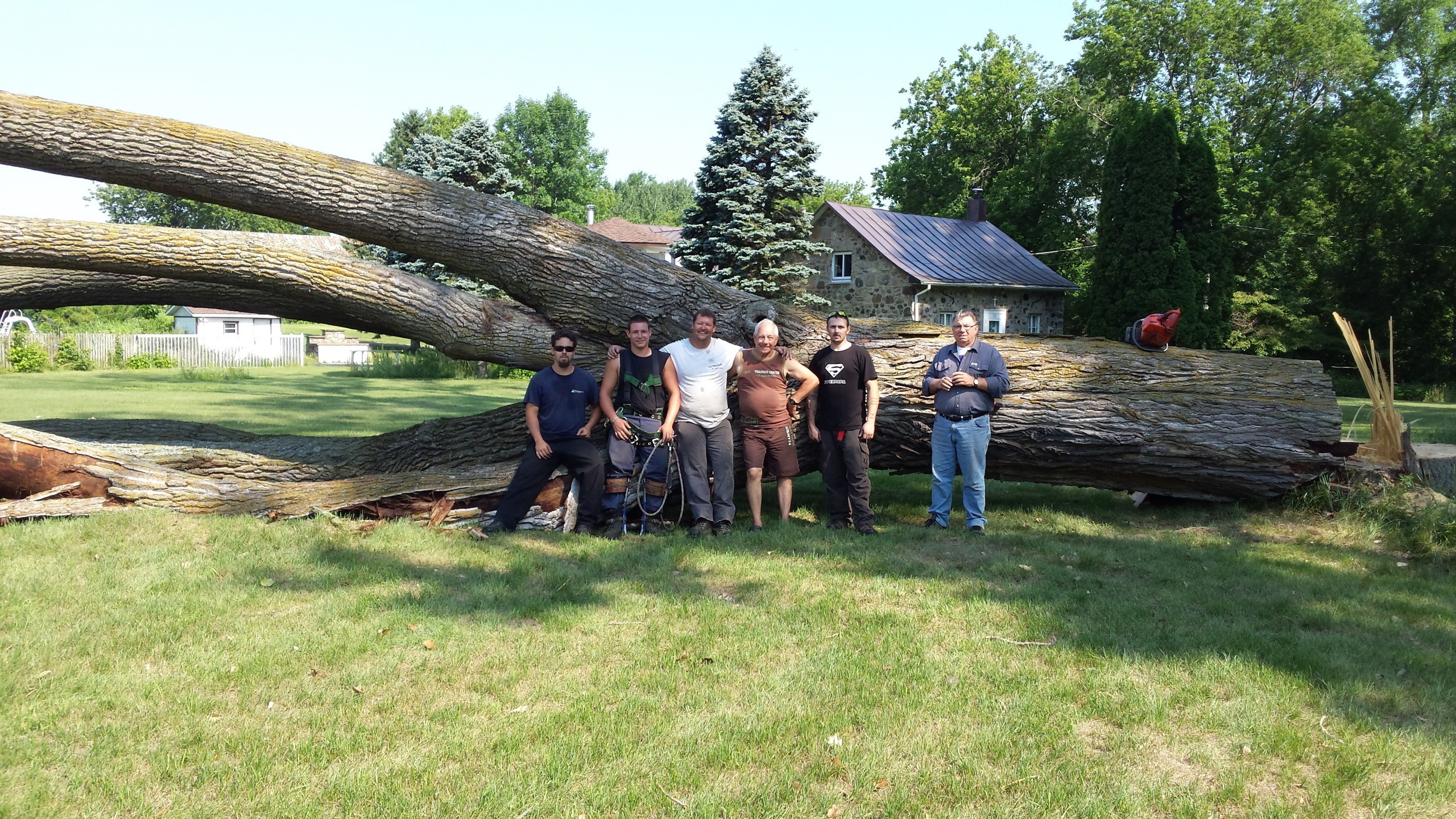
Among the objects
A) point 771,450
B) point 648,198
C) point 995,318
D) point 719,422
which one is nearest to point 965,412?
point 771,450

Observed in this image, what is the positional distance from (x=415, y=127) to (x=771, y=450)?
51.0 meters

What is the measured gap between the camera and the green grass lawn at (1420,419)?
12.1 m

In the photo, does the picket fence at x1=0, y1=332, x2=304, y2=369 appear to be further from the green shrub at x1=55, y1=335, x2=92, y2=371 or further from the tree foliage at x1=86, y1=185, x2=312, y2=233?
the tree foliage at x1=86, y1=185, x2=312, y2=233

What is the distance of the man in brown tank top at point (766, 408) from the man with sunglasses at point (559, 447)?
42.5 inches

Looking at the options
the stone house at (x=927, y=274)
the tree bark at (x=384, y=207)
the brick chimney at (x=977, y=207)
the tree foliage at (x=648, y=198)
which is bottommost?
the tree bark at (x=384, y=207)

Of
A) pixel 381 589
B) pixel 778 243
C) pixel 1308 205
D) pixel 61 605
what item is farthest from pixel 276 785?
pixel 1308 205

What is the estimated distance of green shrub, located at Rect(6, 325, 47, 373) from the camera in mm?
26922

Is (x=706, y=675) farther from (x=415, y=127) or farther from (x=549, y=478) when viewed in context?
(x=415, y=127)

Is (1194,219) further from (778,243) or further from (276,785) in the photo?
(276,785)

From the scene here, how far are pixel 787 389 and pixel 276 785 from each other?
484 centimetres

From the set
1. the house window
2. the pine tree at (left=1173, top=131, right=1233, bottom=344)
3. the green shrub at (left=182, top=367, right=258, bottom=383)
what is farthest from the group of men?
the house window

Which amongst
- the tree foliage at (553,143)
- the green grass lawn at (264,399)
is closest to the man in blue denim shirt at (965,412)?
the green grass lawn at (264,399)

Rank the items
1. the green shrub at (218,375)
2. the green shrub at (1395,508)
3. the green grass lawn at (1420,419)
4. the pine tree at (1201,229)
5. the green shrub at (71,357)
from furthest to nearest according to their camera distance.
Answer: the green shrub at (71,357) → the pine tree at (1201,229) → the green shrub at (218,375) → the green grass lawn at (1420,419) → the green shrub at (1395,508)

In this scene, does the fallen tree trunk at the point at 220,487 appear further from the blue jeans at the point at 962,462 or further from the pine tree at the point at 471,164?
the pine tree at the point at 471,164
